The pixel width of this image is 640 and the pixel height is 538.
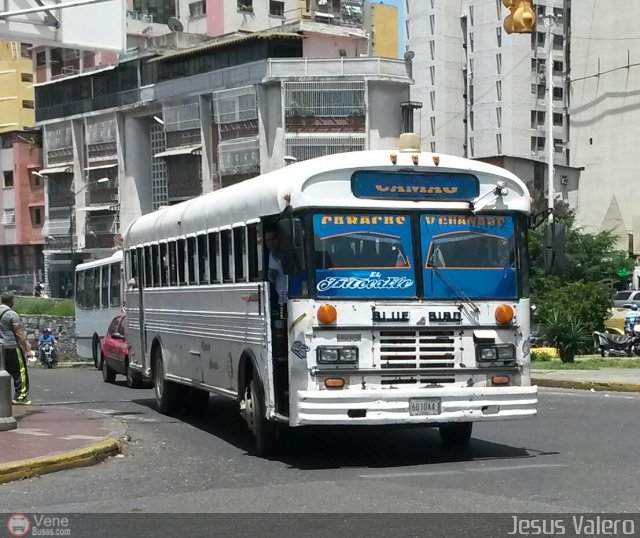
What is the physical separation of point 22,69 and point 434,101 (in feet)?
109

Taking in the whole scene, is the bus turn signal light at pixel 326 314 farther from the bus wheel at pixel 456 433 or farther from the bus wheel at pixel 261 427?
the bus wheel at pixel 456 433

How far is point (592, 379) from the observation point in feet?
72.3

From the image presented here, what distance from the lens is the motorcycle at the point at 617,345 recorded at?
3186cm

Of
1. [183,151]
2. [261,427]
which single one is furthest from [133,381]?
[183,151]

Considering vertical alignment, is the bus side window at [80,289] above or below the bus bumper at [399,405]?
above

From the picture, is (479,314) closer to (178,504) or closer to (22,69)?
(178,504)

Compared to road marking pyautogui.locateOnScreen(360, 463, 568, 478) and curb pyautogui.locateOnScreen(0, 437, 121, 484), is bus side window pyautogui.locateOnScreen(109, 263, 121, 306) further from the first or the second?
road marking pyautogui.locateOnScreen(360, 463, 568, 478)

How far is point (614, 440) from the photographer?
13.4 m

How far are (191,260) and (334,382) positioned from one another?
16.1 feet

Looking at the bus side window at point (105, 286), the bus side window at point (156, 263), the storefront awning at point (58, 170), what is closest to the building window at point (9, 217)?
the storefront awning at point (58, 170)

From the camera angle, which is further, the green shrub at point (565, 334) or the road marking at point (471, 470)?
the green shrub at point (565, 334)

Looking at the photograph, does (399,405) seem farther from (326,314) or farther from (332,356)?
(326,314)

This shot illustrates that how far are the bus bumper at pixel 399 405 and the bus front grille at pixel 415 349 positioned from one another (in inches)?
11.4

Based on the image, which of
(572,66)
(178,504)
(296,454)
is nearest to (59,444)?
(296,454)
